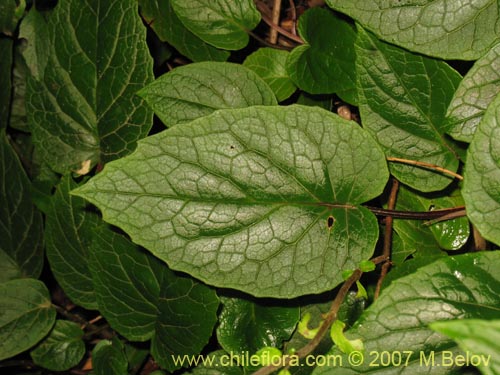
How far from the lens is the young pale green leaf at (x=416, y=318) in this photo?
2.06 ft

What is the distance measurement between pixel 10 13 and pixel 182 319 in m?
0.72

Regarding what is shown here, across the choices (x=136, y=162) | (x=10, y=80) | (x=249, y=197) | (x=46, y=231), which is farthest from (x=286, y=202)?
(x=10, y=80)

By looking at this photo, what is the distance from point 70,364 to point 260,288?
526 millimetres

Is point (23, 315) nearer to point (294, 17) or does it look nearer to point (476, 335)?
point (294, 17)

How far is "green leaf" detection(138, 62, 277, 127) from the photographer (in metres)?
0.87

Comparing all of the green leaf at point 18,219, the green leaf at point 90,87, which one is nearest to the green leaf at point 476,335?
the green leaf at point 90,87

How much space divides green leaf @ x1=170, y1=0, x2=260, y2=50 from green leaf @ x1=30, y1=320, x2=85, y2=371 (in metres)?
0.60

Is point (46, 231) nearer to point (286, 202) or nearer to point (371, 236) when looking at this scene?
point (286, 202)

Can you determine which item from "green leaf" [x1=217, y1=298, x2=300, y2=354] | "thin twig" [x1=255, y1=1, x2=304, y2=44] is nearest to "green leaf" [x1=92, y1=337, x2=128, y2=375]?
"green leaf" [x1=217, y1=298, x2=300, y2=354]

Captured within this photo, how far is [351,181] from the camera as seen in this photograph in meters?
0.74

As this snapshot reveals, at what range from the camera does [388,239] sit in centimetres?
84

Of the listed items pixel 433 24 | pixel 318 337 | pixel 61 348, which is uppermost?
pixel 433 24

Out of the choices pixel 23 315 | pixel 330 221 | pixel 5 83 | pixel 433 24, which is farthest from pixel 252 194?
pixel 5 83

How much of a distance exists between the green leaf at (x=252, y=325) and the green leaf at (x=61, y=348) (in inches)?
13.6
